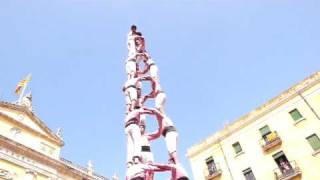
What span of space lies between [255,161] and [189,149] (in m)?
7.73

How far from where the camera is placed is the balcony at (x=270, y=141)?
26.2m

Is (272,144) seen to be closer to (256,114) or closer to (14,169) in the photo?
(256,114)

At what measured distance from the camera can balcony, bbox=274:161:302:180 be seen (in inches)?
926

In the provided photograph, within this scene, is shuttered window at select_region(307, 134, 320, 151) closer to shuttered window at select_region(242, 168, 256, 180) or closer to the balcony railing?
shuttered window at select_region(242, 168, 256, 180)

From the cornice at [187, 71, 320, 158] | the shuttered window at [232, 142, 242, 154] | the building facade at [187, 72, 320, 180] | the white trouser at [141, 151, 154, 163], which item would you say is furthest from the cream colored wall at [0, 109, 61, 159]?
the white trouser at [141, 151, 154, 163]

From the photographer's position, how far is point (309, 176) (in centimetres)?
2320

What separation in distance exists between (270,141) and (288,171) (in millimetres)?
3128

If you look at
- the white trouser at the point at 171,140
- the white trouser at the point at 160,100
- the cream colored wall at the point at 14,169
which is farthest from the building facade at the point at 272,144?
the white trouser at the point at 171,140

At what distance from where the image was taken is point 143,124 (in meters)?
7.35

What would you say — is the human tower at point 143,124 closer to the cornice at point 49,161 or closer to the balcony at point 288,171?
the balcony at point 288,171

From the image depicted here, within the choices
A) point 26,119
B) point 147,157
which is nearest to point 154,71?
point 147,157

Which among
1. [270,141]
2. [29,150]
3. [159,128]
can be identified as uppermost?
[29,150]

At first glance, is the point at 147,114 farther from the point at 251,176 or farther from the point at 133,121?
the point at 251,176

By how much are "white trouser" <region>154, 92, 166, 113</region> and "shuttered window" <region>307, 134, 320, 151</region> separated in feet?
67.9
